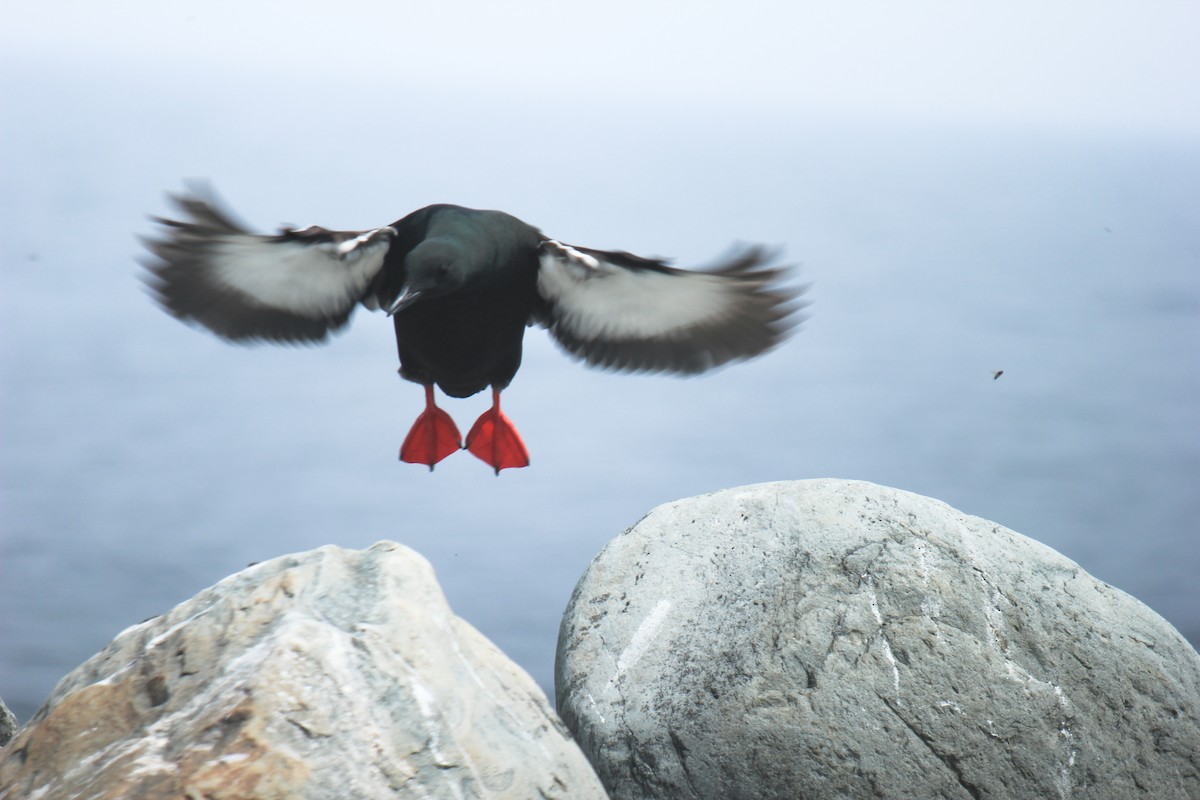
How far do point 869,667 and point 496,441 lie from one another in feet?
6.09

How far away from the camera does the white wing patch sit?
11.6ft

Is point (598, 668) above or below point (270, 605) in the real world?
below

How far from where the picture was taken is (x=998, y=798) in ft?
9.47

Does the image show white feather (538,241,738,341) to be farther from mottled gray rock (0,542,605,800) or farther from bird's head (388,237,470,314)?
mottled gray rock (0,542,605,800)

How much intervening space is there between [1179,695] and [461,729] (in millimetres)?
2156

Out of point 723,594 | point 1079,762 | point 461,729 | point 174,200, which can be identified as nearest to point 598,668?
point 723,594

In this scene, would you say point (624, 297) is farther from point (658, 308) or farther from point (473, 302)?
point (473, 302)

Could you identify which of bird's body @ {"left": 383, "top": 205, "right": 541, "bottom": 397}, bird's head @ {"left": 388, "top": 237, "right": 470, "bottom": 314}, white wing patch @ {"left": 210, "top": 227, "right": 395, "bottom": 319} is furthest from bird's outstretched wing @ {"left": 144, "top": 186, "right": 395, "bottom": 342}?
bird's head @ {"left": 388, "top": 237, "right": 470, "bottom": 314}

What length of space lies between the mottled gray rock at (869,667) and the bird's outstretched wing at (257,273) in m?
1.40

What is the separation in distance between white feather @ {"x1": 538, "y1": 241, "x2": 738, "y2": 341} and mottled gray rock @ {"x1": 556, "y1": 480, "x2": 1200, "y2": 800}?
755 mm

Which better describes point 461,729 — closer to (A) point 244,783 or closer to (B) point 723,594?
(A) point 244,783

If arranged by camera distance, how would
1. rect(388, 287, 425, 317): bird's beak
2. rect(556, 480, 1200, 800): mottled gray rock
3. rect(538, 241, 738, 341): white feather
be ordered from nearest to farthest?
rect(556, 480, 1200, 800): mottled gray rock, rect(388, 287, 425, 317): bird's beak, rect(538, 241, 738, 341): white feather

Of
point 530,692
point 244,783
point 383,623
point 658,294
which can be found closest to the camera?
point 244,783

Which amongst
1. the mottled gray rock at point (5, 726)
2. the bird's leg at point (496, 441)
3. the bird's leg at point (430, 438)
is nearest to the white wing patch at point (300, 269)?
the bird's leg at point (430, 438)
